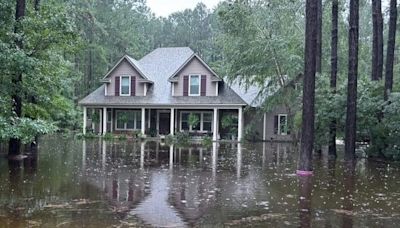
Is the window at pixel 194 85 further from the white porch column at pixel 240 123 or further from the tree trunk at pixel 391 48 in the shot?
the tree trunk at pixel 391 48

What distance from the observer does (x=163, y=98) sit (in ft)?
108

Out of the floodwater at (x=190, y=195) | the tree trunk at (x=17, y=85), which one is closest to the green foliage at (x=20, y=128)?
the floodwater at (x=190, y=195)

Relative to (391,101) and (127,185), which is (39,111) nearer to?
(127,185)

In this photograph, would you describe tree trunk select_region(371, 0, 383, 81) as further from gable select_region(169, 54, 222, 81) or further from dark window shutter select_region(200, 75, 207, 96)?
dark window shutter select_region(200, 75, 207, 96)

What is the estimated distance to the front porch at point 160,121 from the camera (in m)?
33.0

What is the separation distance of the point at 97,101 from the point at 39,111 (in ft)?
50.2

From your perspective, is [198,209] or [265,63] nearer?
[198,209]

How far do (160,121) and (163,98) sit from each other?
3.03 metres

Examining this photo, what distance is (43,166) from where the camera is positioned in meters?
→ 13.7

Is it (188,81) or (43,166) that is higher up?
(188,81)

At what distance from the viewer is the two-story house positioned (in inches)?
1257

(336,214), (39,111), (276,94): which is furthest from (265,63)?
(336,214)

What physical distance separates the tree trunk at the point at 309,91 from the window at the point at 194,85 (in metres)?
19.1

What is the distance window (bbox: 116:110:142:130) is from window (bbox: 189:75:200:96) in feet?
15.7
